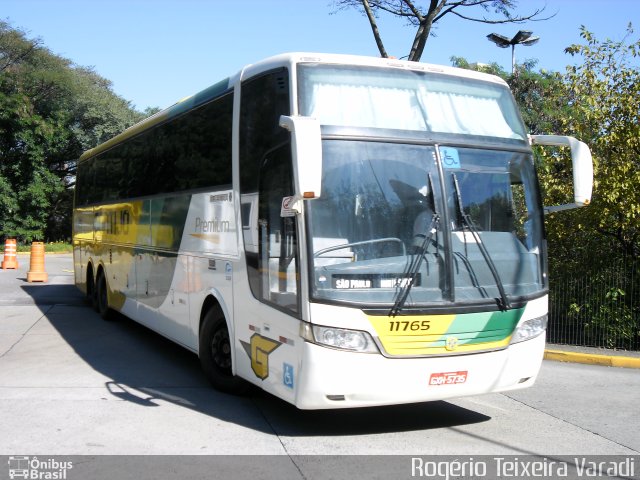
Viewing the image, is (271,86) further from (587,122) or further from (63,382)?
(587,122)

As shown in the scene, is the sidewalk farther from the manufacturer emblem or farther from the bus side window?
the bus side window

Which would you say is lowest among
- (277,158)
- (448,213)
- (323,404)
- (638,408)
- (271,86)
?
(638,408)

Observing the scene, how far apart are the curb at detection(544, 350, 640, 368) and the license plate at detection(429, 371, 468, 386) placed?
5.46 m

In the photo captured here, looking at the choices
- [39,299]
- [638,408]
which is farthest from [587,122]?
[39,299]

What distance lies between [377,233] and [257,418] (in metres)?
2.34

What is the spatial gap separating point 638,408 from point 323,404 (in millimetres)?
4180

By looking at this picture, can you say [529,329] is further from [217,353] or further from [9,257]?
[9,257]

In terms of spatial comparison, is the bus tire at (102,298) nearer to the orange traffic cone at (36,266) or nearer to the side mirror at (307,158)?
the orange traffic cone at (36,266)

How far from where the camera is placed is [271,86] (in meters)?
6.49

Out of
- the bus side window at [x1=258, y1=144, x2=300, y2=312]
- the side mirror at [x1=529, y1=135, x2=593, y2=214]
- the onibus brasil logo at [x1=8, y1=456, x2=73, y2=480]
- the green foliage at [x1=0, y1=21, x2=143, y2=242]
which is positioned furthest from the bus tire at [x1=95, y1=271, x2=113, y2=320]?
the green foliage at [x1=0, y1=21, x2=143, y2=242]

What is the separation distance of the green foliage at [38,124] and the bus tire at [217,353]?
32015 mm

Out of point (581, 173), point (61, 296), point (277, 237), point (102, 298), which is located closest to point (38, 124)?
point (61, 296)
